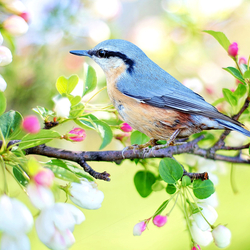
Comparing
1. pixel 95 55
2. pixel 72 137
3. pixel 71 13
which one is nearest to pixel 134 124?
pixel 72 137

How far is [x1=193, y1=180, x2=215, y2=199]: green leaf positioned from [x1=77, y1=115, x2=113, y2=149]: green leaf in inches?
9.1

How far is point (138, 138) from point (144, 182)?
0.13m

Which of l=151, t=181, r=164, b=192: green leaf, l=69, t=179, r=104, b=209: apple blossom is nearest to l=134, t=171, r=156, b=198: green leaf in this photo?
l=151, t=181, r=164, b=192: green leaf

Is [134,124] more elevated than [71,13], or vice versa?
[71,13]

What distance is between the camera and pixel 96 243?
1.42m

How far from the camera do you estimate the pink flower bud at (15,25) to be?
0.66 metres

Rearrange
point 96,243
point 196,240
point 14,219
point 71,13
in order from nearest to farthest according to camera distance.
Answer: point 14,219, point 196,240, point 71,13, point 96,243

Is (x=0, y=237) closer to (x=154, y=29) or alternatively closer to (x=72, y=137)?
(x=72, y=137)

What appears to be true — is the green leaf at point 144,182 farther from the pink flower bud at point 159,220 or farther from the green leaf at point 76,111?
the green leaf at point 76,111

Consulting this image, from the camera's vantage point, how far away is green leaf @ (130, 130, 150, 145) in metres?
0.80

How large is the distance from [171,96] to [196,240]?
0.39 m

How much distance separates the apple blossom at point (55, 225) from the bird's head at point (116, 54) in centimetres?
49

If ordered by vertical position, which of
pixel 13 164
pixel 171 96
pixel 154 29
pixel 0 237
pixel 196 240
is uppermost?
pixel 154 29

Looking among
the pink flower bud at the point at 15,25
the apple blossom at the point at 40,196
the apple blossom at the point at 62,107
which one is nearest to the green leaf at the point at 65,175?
the apple blossom at the point at 40,196
